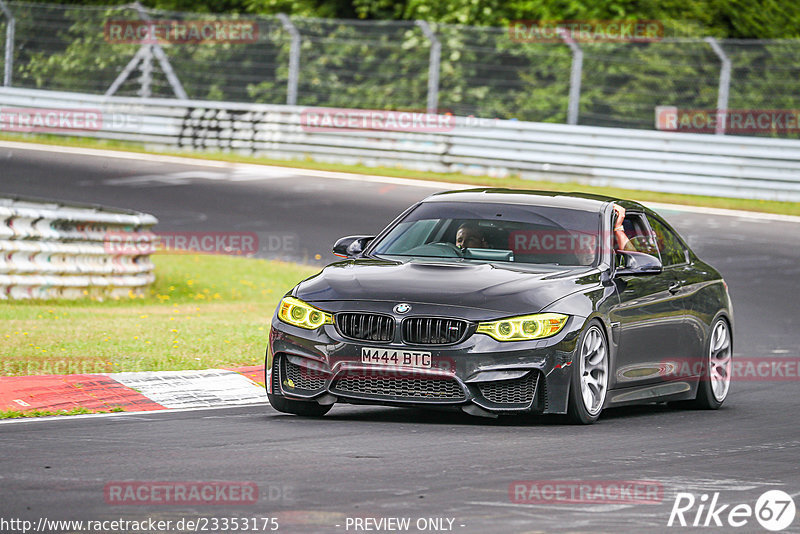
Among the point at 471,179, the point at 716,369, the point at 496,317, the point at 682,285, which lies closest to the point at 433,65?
the point at 471,179

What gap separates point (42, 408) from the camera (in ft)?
30.8

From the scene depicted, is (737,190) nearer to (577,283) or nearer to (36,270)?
(36,270)

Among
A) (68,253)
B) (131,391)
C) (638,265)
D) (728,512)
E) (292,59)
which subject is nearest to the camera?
(728,512)

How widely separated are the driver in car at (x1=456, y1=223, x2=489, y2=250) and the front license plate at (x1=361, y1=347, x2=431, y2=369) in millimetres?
1431

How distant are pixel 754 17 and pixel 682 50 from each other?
761 cm

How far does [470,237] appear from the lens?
10023 mm

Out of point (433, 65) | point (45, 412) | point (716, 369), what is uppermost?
point (433, 65)

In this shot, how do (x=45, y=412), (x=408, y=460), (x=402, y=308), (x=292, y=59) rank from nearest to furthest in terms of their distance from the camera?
(x=408, y=460) → (x=402, y=308) → (x=45, y=412) → (x=292, y=59)

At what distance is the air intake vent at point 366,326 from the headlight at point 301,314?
9cm

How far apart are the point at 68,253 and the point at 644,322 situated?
776 centimetres

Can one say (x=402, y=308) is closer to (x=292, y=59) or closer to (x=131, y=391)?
(x=131, y=391)

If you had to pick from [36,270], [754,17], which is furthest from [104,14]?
[36,270]

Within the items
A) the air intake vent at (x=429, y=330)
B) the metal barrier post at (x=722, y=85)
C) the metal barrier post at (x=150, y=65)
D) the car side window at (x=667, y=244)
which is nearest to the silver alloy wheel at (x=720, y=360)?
the car side window at (x=667, y=244)

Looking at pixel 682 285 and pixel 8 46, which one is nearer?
pixel 682 285
